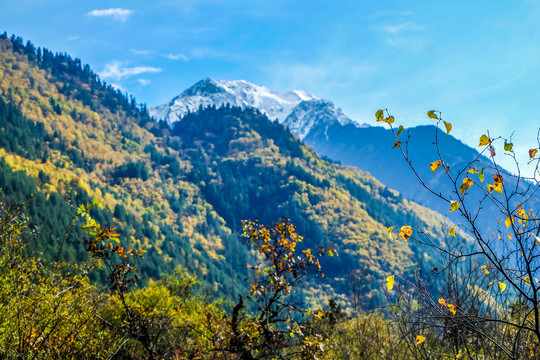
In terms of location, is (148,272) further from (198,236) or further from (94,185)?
(198,236)

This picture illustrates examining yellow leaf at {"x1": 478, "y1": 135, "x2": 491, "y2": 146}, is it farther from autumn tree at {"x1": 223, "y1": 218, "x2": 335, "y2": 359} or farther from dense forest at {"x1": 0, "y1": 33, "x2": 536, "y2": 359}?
autumn tree at {"x1": 223, "y1": 218, "x2": 335, "y2": 359}

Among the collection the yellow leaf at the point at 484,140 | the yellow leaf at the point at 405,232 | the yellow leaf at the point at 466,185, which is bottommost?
the yellow leaf at the point at 405,232

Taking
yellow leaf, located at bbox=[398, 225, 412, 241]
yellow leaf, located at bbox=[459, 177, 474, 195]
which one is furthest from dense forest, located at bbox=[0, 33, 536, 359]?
yellow leaf, located at bbox=[459, 177, 474, 195]

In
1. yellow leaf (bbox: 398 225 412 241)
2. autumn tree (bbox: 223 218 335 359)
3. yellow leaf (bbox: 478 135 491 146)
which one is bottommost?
autumn tree (bbox: 223 218 335 359)

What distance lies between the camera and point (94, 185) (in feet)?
516

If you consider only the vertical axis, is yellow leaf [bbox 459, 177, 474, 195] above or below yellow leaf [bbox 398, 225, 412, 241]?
above

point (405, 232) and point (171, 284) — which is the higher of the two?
point (405, 232)

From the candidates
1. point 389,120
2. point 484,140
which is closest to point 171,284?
point 389,120

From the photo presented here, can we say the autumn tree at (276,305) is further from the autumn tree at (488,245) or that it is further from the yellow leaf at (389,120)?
the yellow leaf at (389,120)

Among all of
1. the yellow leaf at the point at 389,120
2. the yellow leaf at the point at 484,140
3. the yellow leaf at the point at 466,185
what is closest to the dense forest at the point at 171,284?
the yellow leaf at the point at 466,185

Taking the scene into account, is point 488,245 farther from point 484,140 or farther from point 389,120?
point 389,120

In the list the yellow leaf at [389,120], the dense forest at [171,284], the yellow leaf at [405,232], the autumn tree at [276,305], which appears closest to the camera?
the yellow leaf at [389,120]

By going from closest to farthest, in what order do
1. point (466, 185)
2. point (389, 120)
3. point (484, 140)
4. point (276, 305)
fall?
point (484, 140)
point (466, 185)
point (389, 120)
point (276, 305)

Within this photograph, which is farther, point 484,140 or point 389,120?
point 389,120
